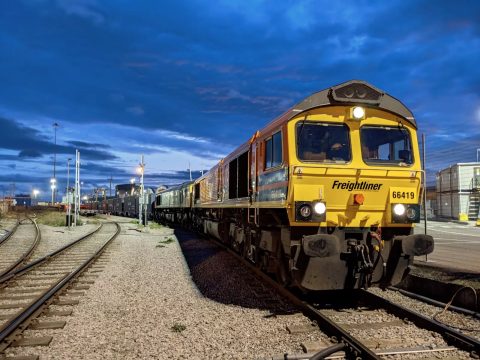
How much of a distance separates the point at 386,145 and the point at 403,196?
3.19 ft

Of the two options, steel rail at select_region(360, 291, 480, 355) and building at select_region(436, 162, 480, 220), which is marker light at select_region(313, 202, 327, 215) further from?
building at select_region(436, 162, 480, 220)

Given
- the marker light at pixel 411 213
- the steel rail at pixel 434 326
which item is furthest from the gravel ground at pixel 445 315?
the marker light at pixel 411 213

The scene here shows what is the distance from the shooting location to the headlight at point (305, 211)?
7426 millimetres

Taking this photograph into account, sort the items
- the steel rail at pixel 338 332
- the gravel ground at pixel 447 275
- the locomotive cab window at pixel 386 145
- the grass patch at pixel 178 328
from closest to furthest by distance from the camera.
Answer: the steel rail at pixel 338 332, the grass patch at pixel 178 328, the locomotive cab window at pixel 386 145, the gravel ground at pixel 447 275

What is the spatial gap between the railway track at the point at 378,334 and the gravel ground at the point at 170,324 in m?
0.32

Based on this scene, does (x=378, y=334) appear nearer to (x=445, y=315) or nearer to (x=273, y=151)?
(x=445, y=315)

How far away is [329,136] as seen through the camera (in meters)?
8.02

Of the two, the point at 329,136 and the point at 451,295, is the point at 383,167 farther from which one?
the point at 451,295

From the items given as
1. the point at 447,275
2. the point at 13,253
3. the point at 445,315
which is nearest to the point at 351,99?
the point at 445,315

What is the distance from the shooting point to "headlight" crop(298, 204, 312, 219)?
7.43 metres

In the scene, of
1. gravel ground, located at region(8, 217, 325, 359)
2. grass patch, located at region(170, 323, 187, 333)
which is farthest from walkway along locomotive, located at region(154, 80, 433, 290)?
grass patch, located at region(170, 323, 187, 333)

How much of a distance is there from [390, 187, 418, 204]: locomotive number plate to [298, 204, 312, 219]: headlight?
1619mm

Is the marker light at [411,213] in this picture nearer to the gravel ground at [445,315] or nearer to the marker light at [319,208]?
the gravel ground at [445,315]

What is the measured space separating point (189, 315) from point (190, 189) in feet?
63.9
